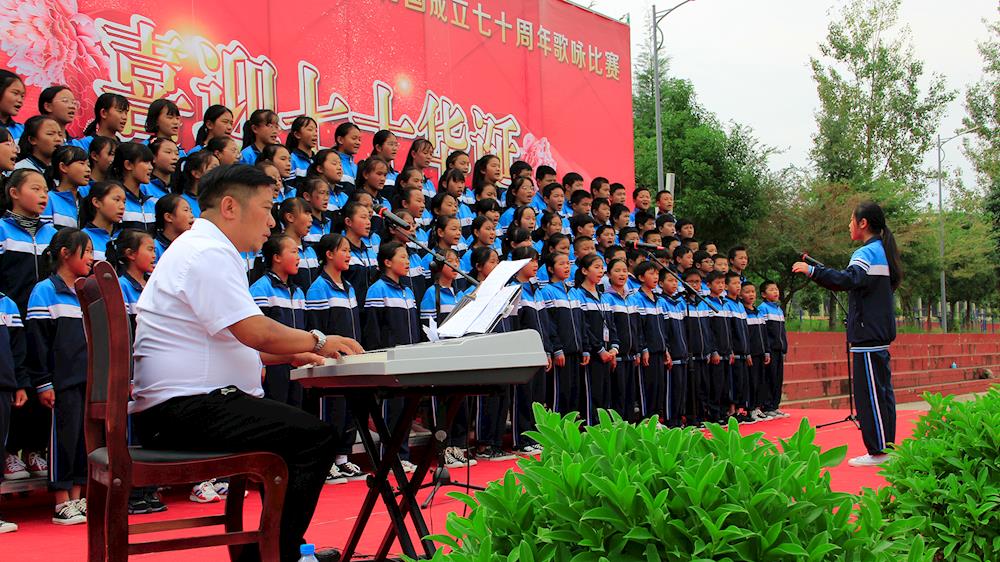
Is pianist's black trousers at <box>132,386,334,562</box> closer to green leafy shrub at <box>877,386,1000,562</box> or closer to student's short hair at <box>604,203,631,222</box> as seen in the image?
green leafy shrub at <box>877,386,1000,562</box>

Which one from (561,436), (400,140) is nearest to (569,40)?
(400,140)

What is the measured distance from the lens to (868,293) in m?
5.98

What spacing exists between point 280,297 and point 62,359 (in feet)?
4.30

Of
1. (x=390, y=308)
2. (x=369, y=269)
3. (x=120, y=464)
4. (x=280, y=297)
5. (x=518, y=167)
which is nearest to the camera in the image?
(x=120, y=464)

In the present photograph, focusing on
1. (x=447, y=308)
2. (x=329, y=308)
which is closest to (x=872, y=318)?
(x=447, y=308)

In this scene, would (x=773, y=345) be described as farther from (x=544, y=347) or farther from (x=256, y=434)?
(x=256, y=434)

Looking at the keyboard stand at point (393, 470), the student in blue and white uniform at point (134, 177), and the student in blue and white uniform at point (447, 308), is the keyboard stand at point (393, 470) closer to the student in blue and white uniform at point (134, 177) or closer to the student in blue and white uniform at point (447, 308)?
the student in blue and white uniform at point (134, 177)

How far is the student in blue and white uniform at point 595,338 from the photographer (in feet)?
25.3

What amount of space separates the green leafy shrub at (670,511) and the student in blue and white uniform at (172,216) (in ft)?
13.0

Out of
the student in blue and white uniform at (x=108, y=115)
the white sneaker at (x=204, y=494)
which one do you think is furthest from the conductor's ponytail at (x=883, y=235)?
the student in blue and white uniform at (x=108, y=115)

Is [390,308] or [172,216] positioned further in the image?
[390,308]

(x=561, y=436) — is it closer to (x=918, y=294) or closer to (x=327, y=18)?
(x=327, y=18)

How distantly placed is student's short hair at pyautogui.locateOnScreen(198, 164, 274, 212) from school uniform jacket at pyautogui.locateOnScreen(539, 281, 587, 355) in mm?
4639

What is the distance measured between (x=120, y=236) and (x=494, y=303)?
2.74m
